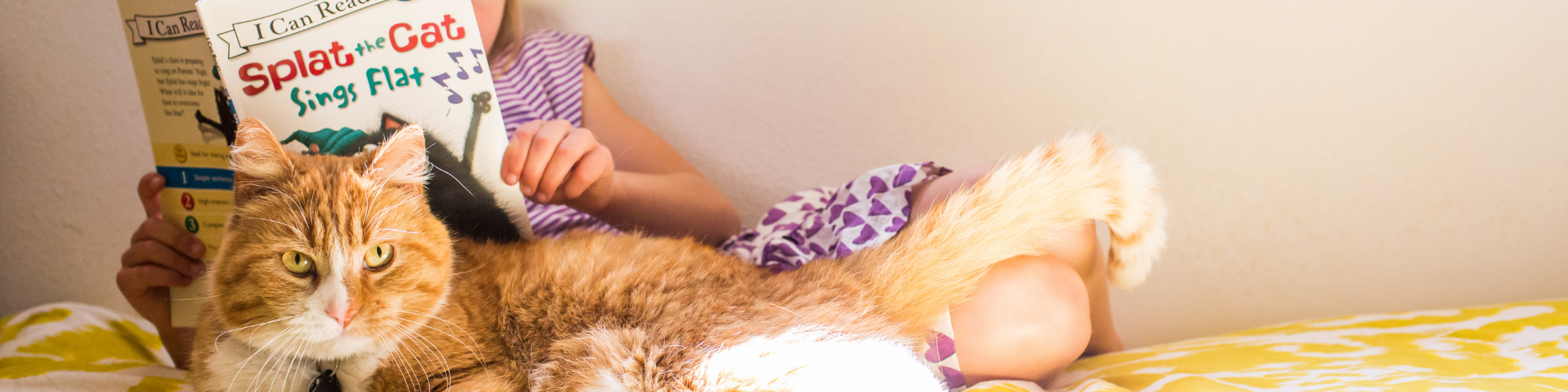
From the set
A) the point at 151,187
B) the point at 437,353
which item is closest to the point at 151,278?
the point at 151,187

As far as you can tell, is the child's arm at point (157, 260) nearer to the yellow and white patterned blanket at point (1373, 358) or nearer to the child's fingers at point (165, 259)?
the child's fingers at point (165, 259)

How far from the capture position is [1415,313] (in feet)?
3.49

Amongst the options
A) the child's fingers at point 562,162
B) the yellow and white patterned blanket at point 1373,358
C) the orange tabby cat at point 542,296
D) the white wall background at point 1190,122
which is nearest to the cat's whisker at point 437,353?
the orange tabby cat at point 542,296

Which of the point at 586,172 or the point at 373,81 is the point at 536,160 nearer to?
the point at 586,172

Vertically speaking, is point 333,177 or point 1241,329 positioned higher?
point 333,177

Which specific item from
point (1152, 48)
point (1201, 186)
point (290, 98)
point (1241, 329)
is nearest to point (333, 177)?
point (290, 98)

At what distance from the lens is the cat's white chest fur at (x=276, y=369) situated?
55 centimetres

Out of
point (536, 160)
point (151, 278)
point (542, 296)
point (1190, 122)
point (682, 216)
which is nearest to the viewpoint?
point (542, 296)

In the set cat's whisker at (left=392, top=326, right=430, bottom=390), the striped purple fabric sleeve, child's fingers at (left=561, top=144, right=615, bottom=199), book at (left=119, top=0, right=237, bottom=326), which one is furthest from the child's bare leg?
book at (left=119, top=0, right=237, bottom=326)

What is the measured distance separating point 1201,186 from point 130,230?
1.84m

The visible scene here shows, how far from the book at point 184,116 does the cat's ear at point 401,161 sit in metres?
0.26

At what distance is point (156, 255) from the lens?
0.80 meters

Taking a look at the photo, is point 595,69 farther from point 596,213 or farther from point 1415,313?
point 1415,313

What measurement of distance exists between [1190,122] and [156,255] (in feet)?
5.14
